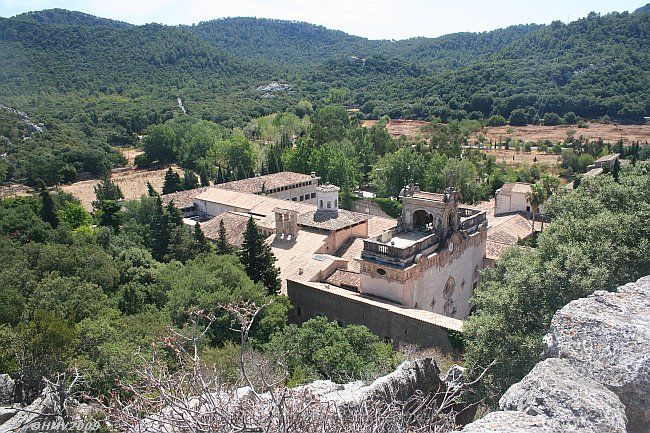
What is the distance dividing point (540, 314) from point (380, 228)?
887 inches

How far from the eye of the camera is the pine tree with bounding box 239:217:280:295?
2969 centimetres

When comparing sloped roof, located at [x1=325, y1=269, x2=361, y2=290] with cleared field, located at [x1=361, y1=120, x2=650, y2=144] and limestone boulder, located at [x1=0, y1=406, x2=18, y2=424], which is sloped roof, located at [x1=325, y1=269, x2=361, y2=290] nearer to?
limestone boulder, located at [x1=0, y1=406, x2=18, y2=424]

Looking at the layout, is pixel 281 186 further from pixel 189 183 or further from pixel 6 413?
pixel 6 413

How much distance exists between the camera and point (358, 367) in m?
20.1

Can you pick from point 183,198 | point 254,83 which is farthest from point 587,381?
point 254,83

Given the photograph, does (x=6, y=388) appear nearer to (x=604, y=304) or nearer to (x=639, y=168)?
(x=604, y=304)

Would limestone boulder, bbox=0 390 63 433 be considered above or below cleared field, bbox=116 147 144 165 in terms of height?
above

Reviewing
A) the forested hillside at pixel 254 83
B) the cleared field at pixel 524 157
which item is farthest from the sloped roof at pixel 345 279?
the forested hillside at pixel 254 83

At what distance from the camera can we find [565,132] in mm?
117562

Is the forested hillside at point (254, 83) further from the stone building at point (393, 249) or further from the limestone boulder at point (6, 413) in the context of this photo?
the limestone boulder at point (6, 413)

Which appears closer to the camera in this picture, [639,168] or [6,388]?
[6,388]

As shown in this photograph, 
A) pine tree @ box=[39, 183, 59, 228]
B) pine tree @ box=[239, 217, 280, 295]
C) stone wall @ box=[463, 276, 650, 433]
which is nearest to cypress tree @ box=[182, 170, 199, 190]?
pine tree @ box=[39, 183, 59, 228]

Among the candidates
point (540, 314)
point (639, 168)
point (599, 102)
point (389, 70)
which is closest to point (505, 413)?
point (540, 314)

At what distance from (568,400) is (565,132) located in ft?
398
